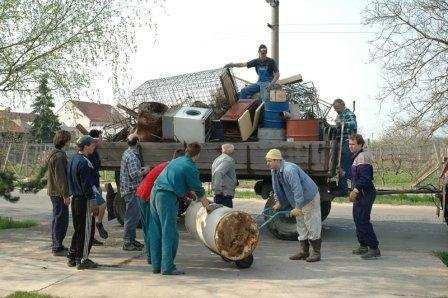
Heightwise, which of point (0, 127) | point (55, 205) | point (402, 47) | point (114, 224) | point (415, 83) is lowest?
point (114, 224)

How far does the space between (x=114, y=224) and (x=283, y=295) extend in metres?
6.79

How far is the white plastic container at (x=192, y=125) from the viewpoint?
33.9ft

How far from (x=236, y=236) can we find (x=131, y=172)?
233 cm

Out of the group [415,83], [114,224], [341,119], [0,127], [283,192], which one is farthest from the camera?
[415,83]

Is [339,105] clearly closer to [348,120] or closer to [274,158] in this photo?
[348,120]

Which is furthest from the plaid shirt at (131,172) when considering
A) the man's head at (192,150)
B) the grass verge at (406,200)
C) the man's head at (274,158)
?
the grass verge at (406,200)

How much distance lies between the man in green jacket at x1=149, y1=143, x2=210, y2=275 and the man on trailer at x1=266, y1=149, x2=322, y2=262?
1.24 m

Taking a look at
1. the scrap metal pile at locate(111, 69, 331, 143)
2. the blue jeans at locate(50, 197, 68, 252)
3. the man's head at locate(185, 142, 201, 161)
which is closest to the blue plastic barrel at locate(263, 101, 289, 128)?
the scrap metal pile at locate(111, 69, 331, 143)

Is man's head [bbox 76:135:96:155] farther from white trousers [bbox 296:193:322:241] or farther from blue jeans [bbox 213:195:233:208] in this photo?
white trousers [bbox 296:193:322:241]

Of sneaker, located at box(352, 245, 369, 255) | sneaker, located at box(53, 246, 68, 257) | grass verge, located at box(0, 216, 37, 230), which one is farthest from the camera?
grass verge, located at box(0, 216, 37, 230)

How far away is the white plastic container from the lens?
1032 centimetres

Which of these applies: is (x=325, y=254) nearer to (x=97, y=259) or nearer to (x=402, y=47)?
(x=97, y=259)

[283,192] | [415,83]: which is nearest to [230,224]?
[283,192]

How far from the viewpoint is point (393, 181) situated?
2309 cm
